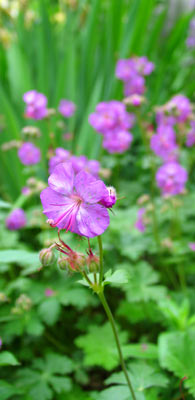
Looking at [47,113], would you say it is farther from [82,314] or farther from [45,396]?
[45,396]

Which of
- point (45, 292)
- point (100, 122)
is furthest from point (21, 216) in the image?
point (100, 122)

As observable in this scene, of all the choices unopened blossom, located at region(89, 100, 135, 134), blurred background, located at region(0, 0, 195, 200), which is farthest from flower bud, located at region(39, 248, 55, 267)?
blurred background, located at region(0, 0, 195, 200)

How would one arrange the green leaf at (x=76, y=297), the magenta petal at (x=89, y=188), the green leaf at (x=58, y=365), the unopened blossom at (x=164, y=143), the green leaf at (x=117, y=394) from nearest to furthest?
1. the magenta petal at (x=89, y=188)
2. the green leaf at (x=117, y=394)
3. the green leaf at (x=58, y=365)
4. the green leaf at (x=76, y=297)
5. the unopened blossom at (x=164, y=143)

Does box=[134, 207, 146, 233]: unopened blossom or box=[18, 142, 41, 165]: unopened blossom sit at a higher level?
box=[18, 142, 41, 165]: unopened blossom

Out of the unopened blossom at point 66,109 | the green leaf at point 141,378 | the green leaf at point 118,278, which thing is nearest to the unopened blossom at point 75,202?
the green leaf at point 118,278

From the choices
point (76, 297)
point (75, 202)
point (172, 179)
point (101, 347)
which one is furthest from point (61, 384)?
point (172, 179)

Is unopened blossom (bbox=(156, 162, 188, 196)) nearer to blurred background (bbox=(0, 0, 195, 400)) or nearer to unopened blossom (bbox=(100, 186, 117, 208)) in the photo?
blurred background (bbox=(0, 0, 195, 400))

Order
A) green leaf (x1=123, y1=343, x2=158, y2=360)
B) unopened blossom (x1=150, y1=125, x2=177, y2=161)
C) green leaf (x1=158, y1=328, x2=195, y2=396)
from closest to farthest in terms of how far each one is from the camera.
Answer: green leaf (x1=158, y1=328, x2=195, y2=396) < green leaf (x1=123, y1=343, x2=158, y2=360) < unopened blossom (x1=150, y1=125, x2=177, y2=161)

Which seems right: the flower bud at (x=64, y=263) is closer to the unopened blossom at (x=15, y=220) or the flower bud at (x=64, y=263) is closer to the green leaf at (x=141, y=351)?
the green leaf at (x=141, y=351)
